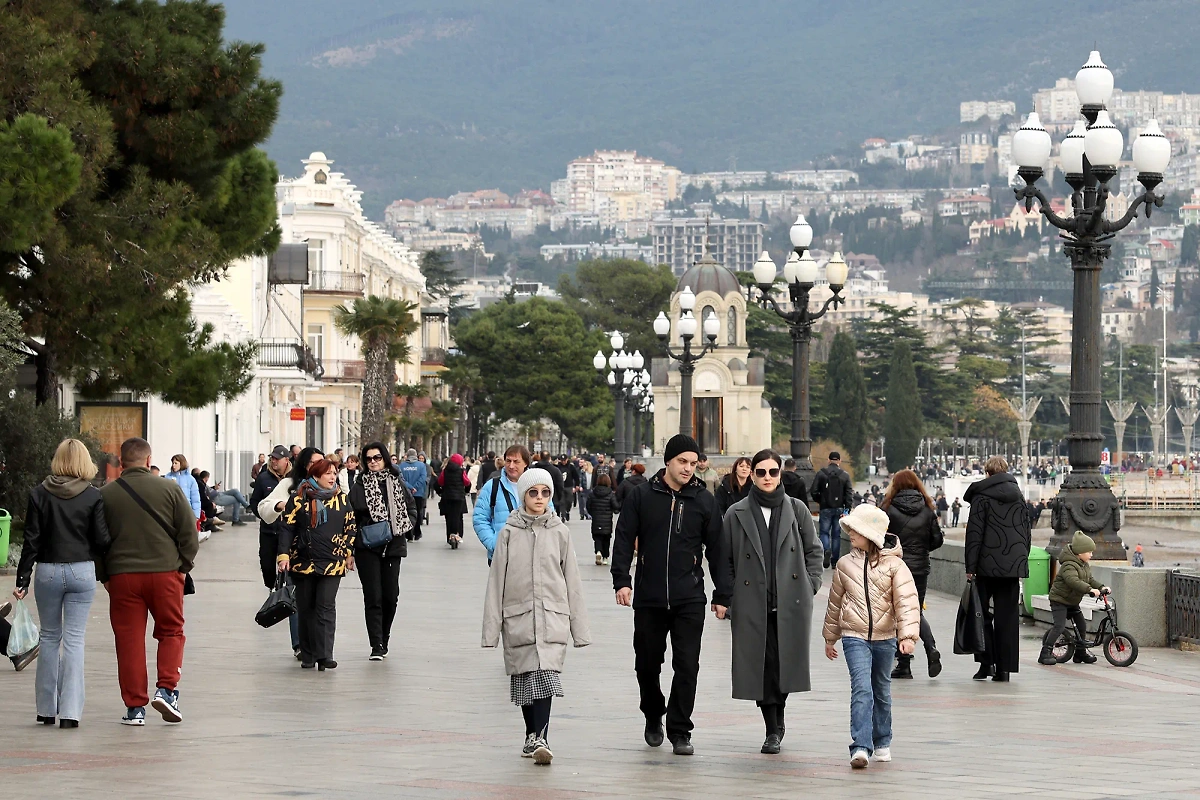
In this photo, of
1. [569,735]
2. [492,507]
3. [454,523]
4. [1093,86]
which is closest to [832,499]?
[454,523]

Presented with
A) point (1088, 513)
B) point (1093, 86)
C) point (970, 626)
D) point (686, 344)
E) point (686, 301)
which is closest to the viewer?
point (970, 626)

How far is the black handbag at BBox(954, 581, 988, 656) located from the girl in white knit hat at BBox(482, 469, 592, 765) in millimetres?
4253

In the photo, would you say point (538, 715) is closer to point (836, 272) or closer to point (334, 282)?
point (836, 272)

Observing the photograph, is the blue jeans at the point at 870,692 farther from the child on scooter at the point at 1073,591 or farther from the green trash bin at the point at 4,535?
the green trash bin at the point at 4,535

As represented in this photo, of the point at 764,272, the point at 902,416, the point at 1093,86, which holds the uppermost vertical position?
the point at 1093,86

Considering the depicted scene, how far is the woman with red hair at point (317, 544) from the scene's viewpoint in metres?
14.4

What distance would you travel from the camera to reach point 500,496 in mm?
14445

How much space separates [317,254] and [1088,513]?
54.0 metres

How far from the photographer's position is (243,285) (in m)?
47.8

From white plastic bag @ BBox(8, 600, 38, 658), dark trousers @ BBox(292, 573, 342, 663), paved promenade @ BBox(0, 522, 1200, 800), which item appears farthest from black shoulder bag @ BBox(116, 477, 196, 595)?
dark trousers @ BBox(292, 573, 342, 663)

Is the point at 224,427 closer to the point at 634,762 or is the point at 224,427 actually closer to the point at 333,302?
the point at 333,302

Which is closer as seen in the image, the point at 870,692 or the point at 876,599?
the point at 870,692

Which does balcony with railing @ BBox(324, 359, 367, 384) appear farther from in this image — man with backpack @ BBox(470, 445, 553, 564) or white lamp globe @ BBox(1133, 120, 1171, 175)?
man with backpack @ BBox(470, 445, 553, 564)

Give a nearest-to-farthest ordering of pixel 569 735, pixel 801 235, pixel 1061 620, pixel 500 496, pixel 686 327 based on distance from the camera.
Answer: pixel 569 735 < pixel 500 496 < pixel 1061 620 < pixel 801 235 < pixel 686 327
